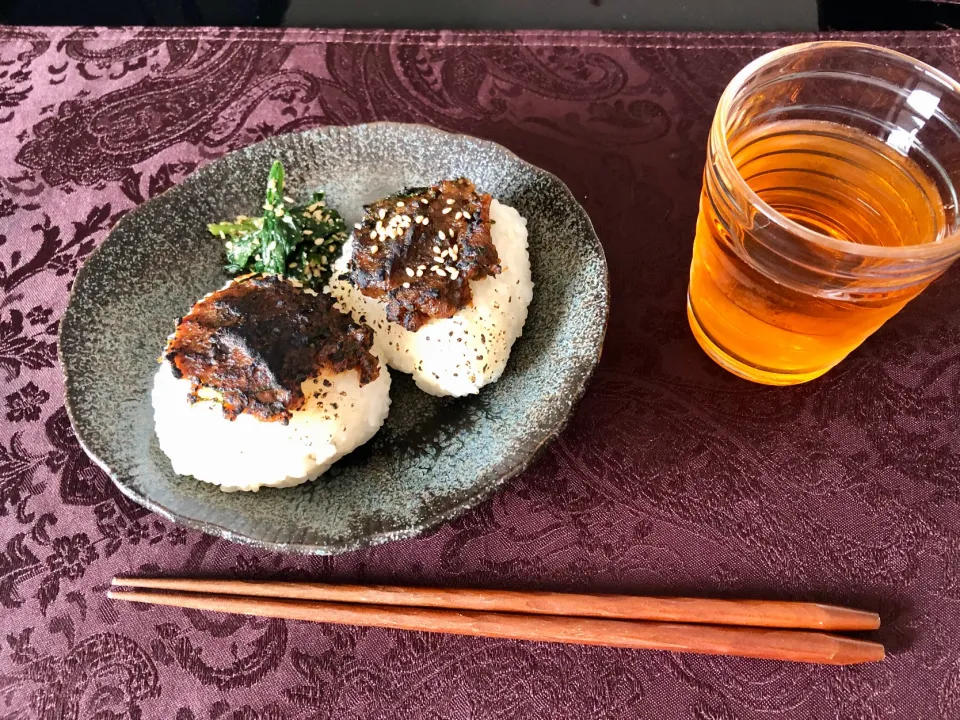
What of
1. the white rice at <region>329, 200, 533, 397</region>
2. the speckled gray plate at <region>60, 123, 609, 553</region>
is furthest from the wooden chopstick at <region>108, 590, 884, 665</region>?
the white rice at <region>329, 200, 533, 397</region>

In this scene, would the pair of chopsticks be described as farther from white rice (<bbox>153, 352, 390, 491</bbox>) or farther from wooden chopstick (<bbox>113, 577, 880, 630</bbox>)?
white rice (<bbox>153, 352, 390, 491</bbox>)

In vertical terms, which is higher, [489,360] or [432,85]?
[432,85]

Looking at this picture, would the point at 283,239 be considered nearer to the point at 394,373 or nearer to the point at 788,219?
the point at 394,373

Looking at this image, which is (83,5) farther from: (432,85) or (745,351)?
(745,351)

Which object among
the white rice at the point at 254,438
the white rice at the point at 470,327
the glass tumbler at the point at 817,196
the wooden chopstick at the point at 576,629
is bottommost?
the wooden chopstick at the point at 576,629

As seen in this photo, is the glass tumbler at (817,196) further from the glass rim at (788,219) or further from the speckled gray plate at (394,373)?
the speckled gray plate at (394,373)

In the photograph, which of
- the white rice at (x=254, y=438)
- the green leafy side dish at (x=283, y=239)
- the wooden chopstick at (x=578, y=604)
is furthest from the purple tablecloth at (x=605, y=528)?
the green leafy side dish at (x=283, y=239)

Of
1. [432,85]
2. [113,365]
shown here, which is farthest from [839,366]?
[113,365]
